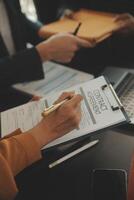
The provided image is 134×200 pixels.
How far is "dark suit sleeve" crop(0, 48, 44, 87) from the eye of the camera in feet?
4.02

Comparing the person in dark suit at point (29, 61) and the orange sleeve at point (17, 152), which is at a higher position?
the person in dark suit at point (29, 61)

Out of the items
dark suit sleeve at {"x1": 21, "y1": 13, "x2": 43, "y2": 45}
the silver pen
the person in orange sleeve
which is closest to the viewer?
the person in orange sleeve

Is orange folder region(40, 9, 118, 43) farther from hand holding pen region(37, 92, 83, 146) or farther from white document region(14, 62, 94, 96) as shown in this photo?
hand holding pen region(37, 92, 83, 146)

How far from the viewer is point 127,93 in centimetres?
106

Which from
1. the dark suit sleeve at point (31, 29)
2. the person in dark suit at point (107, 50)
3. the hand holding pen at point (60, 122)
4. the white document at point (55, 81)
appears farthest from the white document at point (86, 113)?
the dark suit sleeve at point (31, 29)

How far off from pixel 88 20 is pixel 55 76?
1.01 ft

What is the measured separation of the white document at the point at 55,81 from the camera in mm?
1200

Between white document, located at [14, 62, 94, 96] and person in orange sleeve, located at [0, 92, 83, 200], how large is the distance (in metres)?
0.30

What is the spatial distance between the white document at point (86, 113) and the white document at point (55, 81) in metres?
0.17

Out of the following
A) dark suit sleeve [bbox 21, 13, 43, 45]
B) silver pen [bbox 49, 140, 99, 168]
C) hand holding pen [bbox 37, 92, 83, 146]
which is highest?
dark suit sleeve [bbox 21, 13, 43, 45]

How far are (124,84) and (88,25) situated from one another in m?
0.36

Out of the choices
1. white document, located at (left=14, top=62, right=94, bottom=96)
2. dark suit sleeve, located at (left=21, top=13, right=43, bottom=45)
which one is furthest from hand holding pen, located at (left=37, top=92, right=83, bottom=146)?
dark suit sleeve, located at (left=21, top=13, right=43, bottom=45)

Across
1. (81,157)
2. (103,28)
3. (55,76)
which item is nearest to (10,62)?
(55,76)

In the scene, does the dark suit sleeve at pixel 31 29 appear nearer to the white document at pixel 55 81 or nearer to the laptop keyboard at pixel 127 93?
the white document at pixel 55 81
